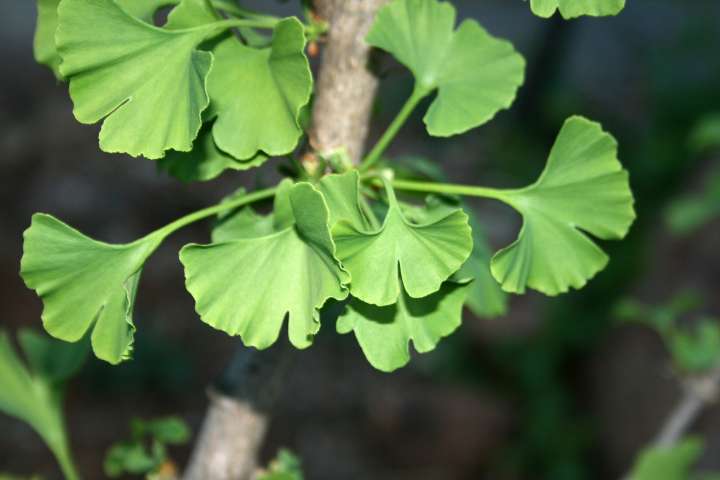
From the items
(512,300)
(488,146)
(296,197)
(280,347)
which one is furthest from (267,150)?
(488,146)

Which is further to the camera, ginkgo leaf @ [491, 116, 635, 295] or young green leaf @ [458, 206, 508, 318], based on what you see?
young green leaf @ [458, 206, 508, 318]

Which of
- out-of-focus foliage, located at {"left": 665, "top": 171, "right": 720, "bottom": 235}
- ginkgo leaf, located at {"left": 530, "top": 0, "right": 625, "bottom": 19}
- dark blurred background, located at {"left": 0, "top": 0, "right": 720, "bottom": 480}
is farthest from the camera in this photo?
dark blurred background, located at {"left": 0, "top": 0, "right": 720, "bottom": 480}

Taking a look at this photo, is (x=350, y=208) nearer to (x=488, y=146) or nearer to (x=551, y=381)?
(x=551, y=381)

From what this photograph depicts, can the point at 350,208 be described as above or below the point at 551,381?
above

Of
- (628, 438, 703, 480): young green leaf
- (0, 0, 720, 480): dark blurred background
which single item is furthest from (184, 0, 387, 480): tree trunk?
(0, 0, 720, 480): dark blurred background

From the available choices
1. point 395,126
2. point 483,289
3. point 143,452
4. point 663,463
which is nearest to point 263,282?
point 395,126

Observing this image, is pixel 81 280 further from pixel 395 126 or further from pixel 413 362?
pixel 413 362

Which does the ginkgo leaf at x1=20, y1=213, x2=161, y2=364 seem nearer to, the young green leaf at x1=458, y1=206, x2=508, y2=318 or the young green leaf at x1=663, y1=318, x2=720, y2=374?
the young green leaf at x1=458, y1=206, x2=508, y2=318
